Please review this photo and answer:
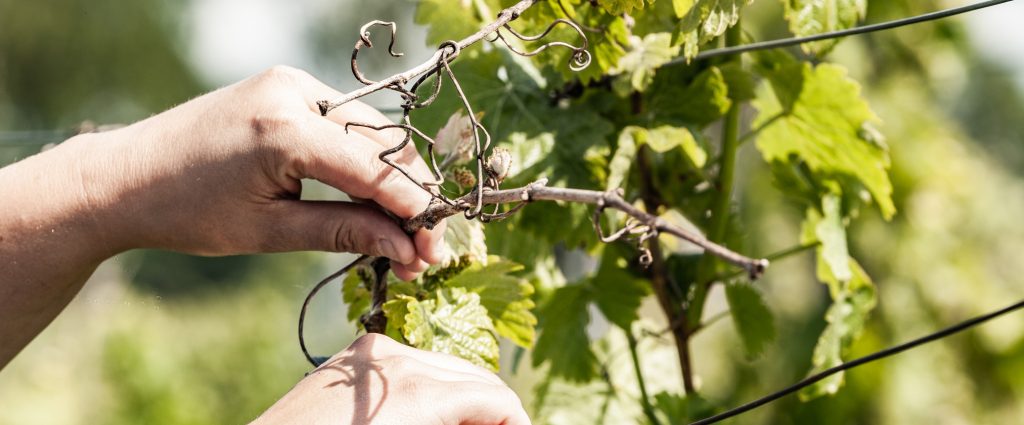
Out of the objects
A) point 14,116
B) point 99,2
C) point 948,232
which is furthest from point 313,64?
point 948,232

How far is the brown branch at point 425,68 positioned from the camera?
85cm

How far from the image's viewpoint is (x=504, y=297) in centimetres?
117

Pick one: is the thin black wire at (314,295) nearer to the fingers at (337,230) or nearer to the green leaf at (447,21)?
the fingers at (337,230)

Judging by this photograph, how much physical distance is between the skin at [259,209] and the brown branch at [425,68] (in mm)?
109

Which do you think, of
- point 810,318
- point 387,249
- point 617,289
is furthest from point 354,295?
point 810,318

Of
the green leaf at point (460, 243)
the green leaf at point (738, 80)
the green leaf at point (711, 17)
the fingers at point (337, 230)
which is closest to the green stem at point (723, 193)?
the green leaf at point (738, 80)

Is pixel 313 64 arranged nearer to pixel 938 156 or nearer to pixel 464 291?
pixel 938 156

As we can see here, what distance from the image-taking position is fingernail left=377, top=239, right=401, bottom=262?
995 millimetres

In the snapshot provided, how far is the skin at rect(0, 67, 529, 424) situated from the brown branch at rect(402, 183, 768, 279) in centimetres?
2

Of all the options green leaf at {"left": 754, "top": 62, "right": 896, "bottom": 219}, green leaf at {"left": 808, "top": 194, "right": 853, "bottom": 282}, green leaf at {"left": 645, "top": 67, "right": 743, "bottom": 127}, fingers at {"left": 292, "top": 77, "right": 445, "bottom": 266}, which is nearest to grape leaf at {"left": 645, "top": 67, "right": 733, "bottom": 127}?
green leaf at {"left": 645, "top": 67, "right": 743, "bottom": 127}

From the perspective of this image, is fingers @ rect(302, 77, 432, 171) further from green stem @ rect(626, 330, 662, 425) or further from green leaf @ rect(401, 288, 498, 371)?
green stem @ rect(626, 330, 662, 425)

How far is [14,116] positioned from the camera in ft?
77.3

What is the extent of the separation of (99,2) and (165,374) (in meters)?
17.8

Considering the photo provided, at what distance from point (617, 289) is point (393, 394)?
0.59 m
